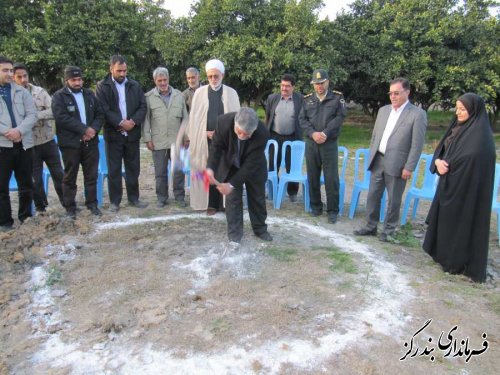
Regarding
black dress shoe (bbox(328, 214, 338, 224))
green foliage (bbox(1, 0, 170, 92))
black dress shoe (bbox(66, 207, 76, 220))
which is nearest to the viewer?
black dress shoe (bbox(66, 207, 76, 220))

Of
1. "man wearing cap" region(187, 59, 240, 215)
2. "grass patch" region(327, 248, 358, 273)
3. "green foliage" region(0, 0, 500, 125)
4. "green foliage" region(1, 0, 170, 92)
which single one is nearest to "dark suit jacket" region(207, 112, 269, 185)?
"man wearing cap" region(187, 59, 240, 215)

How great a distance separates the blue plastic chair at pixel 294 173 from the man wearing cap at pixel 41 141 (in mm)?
2914

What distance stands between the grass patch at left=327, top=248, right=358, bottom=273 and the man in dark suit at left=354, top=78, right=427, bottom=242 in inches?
28.7

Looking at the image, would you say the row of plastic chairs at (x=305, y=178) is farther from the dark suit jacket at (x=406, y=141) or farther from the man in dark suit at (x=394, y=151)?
the dark suit jacket at (x=406, y=141)

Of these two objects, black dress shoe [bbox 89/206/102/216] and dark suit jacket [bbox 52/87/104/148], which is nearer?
dark suit jacket [bbox 52/87/104/148]

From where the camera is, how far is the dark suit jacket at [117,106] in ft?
17.0

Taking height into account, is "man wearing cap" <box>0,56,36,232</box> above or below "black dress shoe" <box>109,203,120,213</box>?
above

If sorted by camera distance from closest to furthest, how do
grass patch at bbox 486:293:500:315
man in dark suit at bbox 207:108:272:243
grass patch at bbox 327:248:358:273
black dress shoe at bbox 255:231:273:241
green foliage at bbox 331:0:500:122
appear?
grass patch at bbox 486:293:500:315
grass patch at bbox 327:248:358:273
man in dark suit at bbox 207:108:272:243
black dress shoe at bbox 255:231:273:241
green foliage at bbox 331:0:500:122

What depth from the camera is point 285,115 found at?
6.11 metres

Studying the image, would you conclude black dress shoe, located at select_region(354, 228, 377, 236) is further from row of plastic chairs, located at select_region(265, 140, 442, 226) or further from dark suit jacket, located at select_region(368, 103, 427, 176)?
dark suit jacket, located at select_region(368, 103, 427, 176)

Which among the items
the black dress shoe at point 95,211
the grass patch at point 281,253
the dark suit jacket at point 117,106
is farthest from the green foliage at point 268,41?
the grass patch at point 281,253

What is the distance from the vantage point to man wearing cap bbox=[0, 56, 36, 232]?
4.43m

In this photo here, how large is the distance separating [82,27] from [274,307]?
36.5ft

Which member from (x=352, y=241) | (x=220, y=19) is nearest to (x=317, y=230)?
(x=352, y=241)
